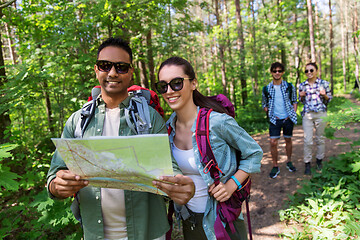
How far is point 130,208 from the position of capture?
4.92 feet

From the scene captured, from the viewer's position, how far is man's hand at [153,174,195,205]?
1102mm

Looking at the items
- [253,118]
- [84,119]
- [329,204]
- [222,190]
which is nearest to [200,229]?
[222,190]

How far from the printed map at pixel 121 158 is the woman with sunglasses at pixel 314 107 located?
15.1 feet

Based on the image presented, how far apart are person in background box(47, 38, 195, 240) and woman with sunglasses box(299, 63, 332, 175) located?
13.9ft

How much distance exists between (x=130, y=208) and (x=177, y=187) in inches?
22.4

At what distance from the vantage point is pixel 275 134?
4.69 metres

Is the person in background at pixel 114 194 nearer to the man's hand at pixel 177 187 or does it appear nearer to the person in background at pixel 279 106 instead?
the man's hand at pixel 177 187

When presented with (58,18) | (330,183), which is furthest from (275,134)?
(58,18)

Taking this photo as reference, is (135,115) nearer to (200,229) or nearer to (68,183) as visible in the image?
(68,183)

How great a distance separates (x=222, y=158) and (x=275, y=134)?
11.7 ft

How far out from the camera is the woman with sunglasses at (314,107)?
4496 mm

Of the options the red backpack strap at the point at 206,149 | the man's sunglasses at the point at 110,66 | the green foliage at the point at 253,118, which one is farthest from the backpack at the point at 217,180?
the green foliage at the point at 253,118

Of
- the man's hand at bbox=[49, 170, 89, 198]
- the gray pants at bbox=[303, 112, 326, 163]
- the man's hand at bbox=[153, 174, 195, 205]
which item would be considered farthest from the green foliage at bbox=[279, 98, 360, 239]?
the man's hand at bbox=[49, 170, 89, 198]

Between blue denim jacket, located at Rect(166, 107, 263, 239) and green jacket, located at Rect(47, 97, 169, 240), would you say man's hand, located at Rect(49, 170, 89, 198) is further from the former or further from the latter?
blue denim jacket, located at Rect(166, 107, 263, 239)
